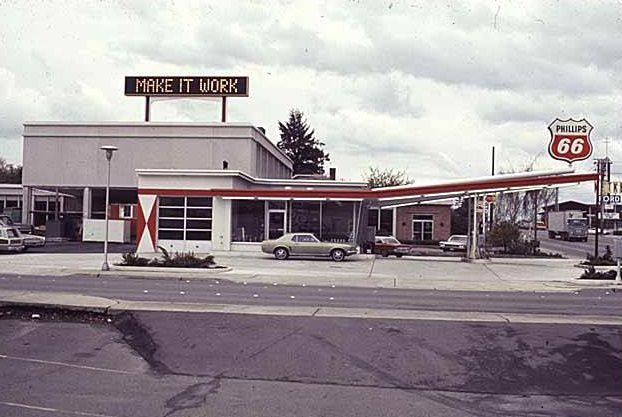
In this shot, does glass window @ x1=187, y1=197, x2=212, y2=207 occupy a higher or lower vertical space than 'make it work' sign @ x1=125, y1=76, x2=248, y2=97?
lower

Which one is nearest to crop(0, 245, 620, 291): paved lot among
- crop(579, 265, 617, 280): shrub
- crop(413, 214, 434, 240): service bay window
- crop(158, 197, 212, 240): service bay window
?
crop(579, 265, 617, 280): shrub

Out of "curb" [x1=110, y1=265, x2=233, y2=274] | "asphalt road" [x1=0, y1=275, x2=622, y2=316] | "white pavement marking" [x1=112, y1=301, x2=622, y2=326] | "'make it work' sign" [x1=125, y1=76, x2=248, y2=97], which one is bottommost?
"asphalt road" [x1=0, y1=275, x2=622, y2=316]

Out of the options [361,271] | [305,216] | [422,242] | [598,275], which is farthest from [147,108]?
[598,275]

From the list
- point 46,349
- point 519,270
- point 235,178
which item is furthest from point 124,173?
point 46,349

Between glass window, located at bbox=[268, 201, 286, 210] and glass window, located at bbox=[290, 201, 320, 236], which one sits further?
glass window, located at bbox=[268, 201, 286, 210]

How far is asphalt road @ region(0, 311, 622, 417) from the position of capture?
8445 millimetres

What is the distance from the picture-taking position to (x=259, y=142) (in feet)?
208

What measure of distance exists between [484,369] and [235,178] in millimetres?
34615

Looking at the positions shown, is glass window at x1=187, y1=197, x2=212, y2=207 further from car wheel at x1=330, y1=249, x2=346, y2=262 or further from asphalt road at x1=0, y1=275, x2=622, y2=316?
asphalt road at x1=0, y1=275, x2=622, y2=316

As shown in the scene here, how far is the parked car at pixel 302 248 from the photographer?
124ft

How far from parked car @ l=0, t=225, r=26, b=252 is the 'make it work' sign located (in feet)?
61.7

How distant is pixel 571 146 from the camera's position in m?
37.2

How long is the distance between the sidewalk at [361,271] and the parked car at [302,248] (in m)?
0.40

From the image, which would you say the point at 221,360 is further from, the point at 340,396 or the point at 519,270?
the point at 519,270
